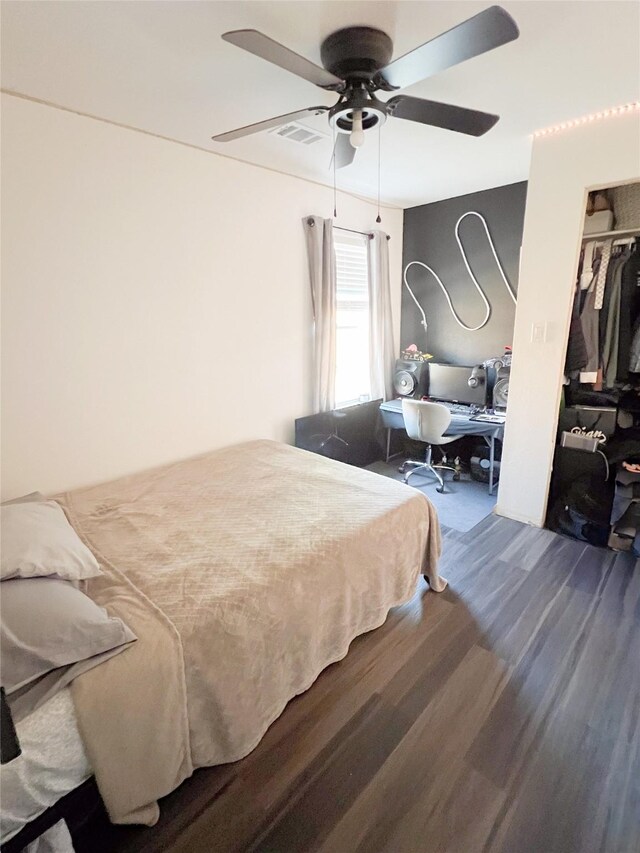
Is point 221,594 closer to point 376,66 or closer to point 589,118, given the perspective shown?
point 376,66

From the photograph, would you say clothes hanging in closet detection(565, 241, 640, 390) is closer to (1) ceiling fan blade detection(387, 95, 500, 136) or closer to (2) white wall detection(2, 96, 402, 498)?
(1) ceiling fan blade detection(387, 95, 500, 136)

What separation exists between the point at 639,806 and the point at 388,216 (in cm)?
424

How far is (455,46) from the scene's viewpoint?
1241mm

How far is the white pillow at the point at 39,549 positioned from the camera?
1.29 meters

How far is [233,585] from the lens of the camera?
150cm

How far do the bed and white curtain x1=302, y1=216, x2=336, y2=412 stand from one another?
3.93ft

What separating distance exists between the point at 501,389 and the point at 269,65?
277 cm

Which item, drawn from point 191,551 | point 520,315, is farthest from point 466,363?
point 191,551

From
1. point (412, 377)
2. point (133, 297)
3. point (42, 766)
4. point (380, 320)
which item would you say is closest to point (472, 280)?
point (380, 320)

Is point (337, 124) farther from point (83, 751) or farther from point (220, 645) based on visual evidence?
point (83, 751)

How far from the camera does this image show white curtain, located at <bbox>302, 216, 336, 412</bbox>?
330cm

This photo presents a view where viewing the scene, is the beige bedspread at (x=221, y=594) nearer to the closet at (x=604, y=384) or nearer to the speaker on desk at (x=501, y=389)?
the closet at (x=604, y=384)

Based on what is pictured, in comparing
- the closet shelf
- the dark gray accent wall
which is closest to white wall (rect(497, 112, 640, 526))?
the closet shelf

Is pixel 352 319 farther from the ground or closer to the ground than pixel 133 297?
closer to the ground
